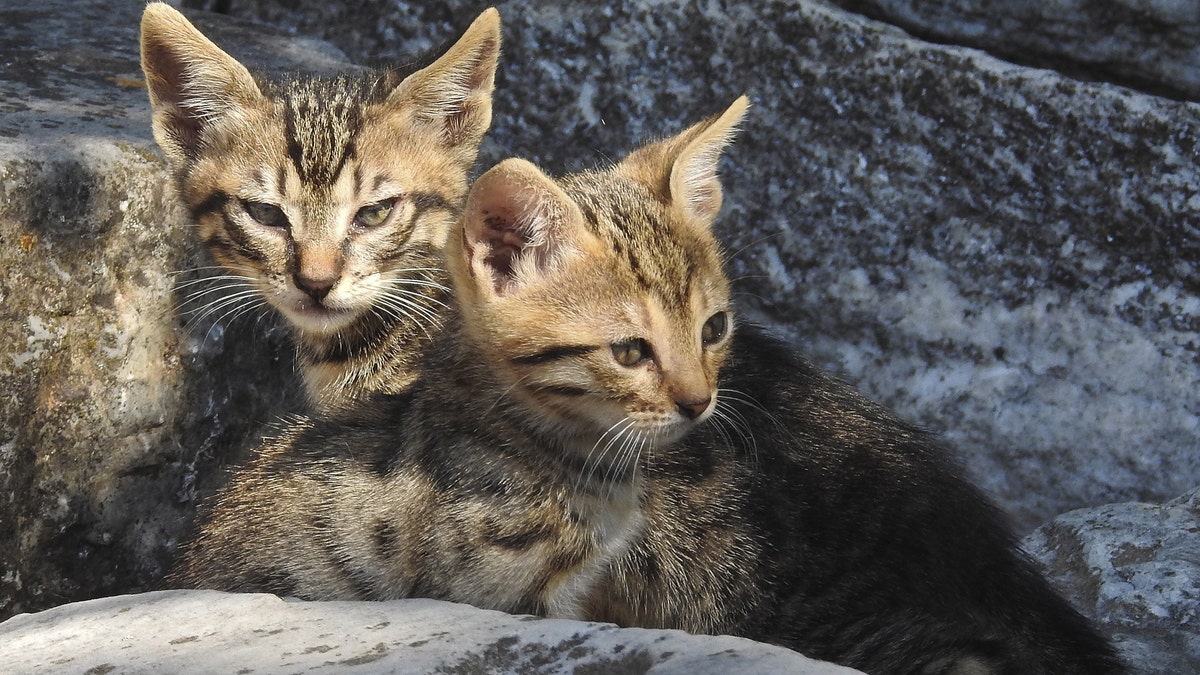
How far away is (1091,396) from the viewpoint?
4.65 m

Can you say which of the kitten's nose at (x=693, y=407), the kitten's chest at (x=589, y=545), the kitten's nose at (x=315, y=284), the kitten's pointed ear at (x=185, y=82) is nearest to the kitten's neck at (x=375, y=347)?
the kitten's nose at (x=315, y=284)

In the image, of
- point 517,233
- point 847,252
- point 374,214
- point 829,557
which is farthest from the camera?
point 847,252

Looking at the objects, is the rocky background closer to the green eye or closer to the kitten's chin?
the kitten's chin

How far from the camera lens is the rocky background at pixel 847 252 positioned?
4129 millimetres

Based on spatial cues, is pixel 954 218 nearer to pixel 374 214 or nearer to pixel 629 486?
pixel 629 486

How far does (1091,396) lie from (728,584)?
1.84 m

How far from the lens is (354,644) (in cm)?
A: 269

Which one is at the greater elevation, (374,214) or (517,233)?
(517,233)

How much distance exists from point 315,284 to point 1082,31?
2903 mm

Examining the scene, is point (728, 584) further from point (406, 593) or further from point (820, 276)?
point (820, 276)

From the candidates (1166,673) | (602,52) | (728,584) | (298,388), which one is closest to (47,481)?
(298,388)

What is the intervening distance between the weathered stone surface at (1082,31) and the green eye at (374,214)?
200 cm

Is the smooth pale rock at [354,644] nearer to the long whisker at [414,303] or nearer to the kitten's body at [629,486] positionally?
the kitten's body at [629,486]

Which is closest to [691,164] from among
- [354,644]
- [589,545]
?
[589,545]
